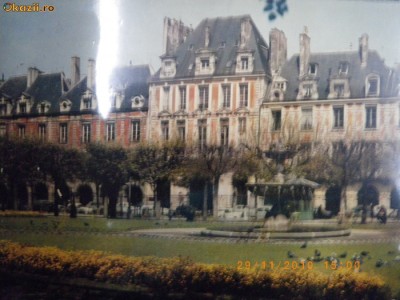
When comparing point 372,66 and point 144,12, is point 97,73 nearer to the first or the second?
point 144,12

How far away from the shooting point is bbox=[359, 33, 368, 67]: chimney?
6855 millimetres

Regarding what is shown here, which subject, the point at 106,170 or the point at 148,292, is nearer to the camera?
the point at 148,292

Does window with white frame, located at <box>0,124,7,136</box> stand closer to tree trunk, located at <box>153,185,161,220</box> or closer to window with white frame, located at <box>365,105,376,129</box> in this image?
tree trunk, located at <box>153,185,161,220</box>

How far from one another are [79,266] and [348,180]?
3.21 metres

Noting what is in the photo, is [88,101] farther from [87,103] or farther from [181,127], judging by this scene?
[181,127]

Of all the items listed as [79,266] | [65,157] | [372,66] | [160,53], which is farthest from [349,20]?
[79,266]

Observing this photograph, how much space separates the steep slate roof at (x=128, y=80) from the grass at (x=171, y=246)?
56.6 inches

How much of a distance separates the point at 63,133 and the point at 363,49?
3616mm

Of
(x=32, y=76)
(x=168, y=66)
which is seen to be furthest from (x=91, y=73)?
(x=168, y=66)

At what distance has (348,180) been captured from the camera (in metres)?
6.95

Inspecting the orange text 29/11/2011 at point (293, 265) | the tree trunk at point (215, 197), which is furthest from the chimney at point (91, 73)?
the orange text 29/11/2011 at point (293, 265)

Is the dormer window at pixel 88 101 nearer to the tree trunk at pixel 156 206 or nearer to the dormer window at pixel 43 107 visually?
the dormer window at pixel 43 107

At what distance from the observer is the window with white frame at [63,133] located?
7.24m

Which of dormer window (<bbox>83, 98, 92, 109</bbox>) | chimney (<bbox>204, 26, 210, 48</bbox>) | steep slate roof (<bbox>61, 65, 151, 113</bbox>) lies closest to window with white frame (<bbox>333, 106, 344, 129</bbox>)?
chimney (<bbox>204, 26, 210, 48</bbox>)
